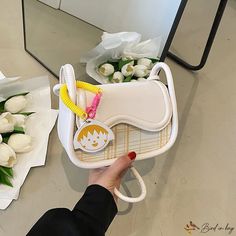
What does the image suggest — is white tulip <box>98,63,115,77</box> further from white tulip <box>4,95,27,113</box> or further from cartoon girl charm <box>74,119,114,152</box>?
cartoon girl charm <box>74,119,114,152</box>

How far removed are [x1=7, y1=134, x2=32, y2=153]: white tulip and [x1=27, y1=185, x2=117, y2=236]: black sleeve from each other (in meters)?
0.23

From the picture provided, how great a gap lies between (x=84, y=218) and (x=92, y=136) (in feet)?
0.43

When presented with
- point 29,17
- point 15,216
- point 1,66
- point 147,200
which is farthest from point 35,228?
point 29,17

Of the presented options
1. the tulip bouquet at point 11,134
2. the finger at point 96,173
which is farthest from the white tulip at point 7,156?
the finger at point 96,173

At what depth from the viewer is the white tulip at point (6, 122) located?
75cm

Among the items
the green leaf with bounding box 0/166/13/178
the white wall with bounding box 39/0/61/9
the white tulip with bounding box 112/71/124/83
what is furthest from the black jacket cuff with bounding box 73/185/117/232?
the white wall with bounding box 39/0/61/9

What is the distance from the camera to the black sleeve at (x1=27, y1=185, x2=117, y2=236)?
21.1 inches

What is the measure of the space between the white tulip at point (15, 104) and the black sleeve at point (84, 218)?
0.31m

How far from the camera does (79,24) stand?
1.00 meters

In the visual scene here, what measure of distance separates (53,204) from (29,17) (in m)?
0.54

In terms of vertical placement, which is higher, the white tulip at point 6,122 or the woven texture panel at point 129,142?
the woven texture panel at point 129,142

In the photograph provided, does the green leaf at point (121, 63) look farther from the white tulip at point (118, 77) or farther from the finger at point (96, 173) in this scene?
the finger at point (96, 173)

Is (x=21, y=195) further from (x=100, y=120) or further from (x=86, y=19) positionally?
(x=86, y=19)

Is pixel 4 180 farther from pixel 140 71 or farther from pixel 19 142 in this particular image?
pixel 140 71
